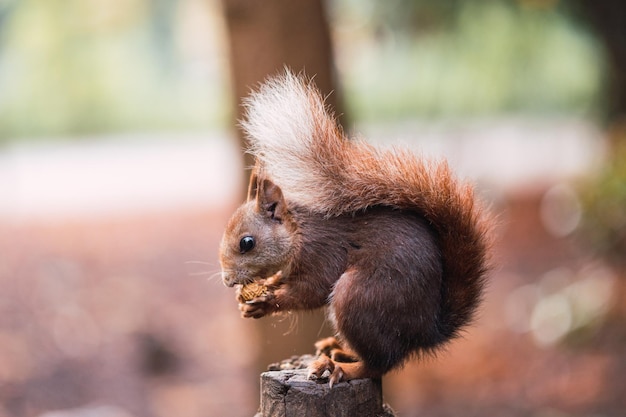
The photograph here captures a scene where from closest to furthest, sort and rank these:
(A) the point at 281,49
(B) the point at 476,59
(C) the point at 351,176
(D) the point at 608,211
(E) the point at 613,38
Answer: (C) the point at 351,176 < (A) the point at 281,49 < (D) the point at 608,211 < (E) the point at 613,38 < (B) the point at 476,59

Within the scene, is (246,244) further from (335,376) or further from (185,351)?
(185,351)

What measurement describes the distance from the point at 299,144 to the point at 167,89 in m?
15.6

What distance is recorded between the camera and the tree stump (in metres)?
1.78

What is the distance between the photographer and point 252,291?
1.80 m

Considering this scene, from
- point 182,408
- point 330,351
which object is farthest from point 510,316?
point 330,351

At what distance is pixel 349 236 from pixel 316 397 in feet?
1.13

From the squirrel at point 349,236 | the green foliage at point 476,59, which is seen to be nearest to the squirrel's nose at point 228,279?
the squirrel at point 349,236

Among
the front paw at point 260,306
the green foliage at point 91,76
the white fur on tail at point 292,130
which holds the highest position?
the green foliage at point 91,76

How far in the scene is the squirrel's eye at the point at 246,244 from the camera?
1.80 m

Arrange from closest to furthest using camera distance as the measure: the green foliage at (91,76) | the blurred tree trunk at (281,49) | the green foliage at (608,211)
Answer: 1. the blurred tree trunk at (281,49)
2. the green foliage at (608,211)
3. the green foliage at (91,76)

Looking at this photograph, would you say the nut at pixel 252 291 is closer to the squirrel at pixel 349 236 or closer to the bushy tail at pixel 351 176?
the squirrel at pixel 349 236

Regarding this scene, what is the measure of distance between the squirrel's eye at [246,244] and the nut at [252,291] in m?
0.08

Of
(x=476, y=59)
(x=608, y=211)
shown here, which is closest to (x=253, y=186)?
(x=608, y=211)

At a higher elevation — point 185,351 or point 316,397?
point 316,397
